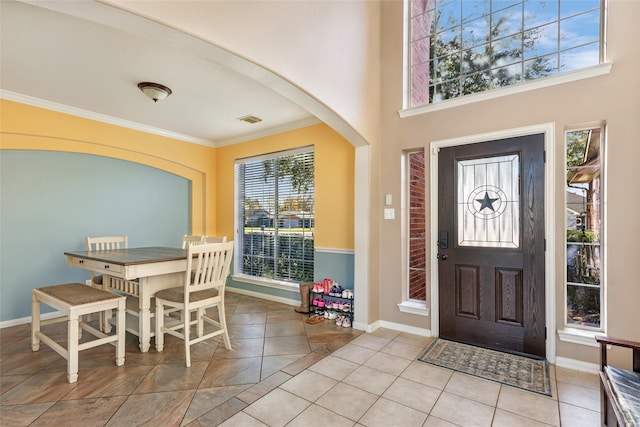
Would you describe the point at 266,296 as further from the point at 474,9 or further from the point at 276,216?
the point at 474,9

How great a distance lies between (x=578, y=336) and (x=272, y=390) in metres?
2.57

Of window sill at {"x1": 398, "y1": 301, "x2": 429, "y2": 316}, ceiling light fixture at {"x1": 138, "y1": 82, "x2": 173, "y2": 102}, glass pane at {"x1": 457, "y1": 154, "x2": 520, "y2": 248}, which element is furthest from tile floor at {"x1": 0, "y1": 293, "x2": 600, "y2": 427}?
ceiling light fixture at {"x1": 138, "y1": 82, "x2": 173, "y2": 102}

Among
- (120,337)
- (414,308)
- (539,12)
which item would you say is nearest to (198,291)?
(120,337)

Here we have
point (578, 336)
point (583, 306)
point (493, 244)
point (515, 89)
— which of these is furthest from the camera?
point (493, 244)

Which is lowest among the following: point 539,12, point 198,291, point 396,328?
point 396,328

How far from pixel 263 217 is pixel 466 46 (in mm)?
3647

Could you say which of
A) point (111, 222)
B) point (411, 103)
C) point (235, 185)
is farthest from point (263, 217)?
point (411, 103)

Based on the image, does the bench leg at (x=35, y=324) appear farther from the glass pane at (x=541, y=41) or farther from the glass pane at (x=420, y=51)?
the glass pane at (x=541, y=41)

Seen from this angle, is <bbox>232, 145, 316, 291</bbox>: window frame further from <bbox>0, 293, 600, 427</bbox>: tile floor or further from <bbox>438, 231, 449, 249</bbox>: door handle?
<bbox>438, 231, 449, 249</bbox>: door handle

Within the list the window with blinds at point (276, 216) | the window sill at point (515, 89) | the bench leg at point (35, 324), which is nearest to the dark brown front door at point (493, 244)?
the window sill at point (515, 89)

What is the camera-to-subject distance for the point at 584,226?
2656mm

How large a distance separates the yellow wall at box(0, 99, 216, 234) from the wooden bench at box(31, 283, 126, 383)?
198 centimetres

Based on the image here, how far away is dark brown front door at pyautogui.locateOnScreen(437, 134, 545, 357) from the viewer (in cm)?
275

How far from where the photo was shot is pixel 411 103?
11.6 feet
